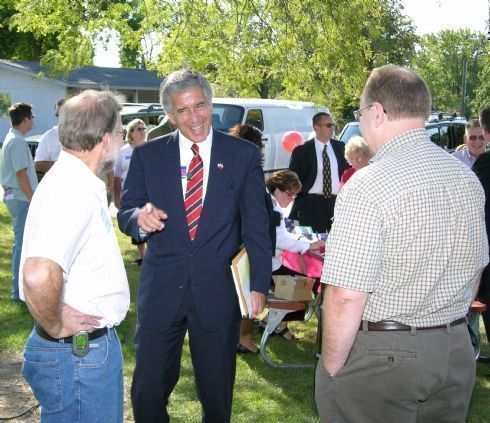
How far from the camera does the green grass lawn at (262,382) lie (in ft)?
16.7

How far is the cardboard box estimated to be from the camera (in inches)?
235

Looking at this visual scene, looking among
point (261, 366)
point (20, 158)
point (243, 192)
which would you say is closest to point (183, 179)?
point (243, 192)

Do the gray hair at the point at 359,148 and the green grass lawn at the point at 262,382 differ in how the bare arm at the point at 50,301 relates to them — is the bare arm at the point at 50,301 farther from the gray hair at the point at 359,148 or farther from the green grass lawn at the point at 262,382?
the gray hair at the point at 359,148

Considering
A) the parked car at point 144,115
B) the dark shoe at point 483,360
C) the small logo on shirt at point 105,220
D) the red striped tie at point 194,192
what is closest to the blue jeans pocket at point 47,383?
the small logo on shirt at point 105,220

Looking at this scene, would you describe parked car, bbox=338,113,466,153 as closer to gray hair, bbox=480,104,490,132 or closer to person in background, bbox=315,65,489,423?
gray hair, bbox=480,104,490,132

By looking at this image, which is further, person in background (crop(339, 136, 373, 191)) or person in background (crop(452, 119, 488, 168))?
person in background (crop(452, 119, 488, 168))

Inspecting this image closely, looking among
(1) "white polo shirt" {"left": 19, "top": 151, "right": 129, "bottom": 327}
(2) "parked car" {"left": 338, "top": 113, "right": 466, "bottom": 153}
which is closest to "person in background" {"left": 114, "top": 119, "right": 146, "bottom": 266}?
(1) "white polo shirt" {"left": 19, "top": 151, "right": 129, "bottom": 327}

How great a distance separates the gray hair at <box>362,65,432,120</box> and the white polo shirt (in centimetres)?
117

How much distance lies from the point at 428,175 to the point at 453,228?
0.23m

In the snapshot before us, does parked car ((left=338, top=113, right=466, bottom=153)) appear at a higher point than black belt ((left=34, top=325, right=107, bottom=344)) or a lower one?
higher

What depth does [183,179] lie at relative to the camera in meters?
3.92

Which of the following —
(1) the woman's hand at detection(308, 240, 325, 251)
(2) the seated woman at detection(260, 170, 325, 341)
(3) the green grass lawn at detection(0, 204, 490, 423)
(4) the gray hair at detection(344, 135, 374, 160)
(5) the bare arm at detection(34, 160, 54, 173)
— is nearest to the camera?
(3) the green grass lawn at detection(0, 204, 490, 423)

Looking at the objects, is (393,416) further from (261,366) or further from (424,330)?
(261,366)

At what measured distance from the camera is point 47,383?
278 centimetres
